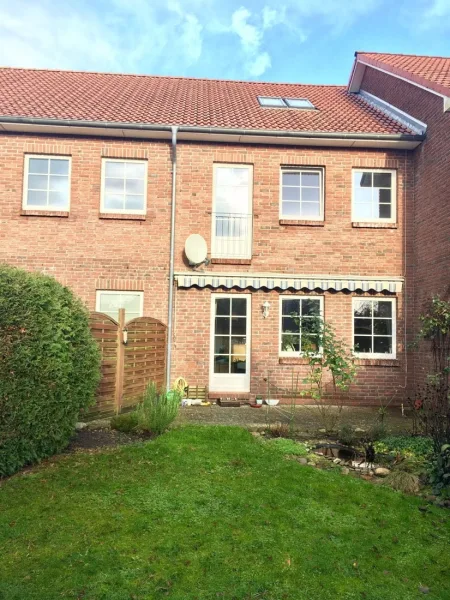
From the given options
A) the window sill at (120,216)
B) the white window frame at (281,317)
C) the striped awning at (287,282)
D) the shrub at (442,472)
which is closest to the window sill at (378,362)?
the white window frame at (281,317)

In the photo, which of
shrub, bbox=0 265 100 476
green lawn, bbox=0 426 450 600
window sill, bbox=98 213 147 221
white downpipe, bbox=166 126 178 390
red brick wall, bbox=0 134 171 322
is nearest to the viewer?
green lawn, bbox=0 426 450 600

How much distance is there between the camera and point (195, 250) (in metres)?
11.7

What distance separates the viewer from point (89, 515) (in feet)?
14.7

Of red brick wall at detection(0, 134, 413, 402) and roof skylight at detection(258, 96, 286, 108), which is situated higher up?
roof skylight at detection(258, 96, 286, 108)

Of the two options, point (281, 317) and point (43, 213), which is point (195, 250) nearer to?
point (281, 317)

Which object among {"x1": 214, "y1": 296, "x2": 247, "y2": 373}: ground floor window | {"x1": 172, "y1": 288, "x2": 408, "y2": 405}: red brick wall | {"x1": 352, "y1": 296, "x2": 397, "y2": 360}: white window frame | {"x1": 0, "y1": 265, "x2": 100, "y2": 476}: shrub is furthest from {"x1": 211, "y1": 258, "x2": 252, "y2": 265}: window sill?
{"x1": 0, "y1": 265, "x2": 100, "y2": 476}: shrub

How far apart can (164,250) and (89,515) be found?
8.26 metres

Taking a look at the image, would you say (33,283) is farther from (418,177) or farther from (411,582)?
(418,177)

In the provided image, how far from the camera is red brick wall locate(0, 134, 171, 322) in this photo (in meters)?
11.8

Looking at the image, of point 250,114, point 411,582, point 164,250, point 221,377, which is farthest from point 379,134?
point 411,582

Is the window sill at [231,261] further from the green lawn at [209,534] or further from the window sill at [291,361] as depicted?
the green lawn at [209,534]

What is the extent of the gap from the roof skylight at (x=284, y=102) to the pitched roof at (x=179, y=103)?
0.27 meters

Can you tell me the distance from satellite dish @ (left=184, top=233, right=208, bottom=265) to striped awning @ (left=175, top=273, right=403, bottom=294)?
0.39m

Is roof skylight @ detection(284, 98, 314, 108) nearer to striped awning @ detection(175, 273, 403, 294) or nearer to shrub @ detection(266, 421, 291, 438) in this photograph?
striped awning @ detection(175, 273, 403, 294)
